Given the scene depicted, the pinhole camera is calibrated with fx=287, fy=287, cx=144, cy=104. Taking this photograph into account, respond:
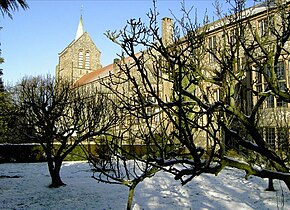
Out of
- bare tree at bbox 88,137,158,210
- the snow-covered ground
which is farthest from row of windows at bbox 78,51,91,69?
bare tree at bbox 88,137,158,210

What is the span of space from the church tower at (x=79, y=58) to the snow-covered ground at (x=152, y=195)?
1821 inches

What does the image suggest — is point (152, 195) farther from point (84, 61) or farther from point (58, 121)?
point (84, 61)

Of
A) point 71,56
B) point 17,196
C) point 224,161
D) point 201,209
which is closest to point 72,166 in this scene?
point 17,196

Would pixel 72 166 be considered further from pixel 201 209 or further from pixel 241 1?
pixel 241 1

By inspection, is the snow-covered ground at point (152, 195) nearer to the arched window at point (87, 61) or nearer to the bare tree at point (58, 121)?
the bare tree at point (58, 121)

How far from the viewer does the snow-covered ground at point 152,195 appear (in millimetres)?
7926

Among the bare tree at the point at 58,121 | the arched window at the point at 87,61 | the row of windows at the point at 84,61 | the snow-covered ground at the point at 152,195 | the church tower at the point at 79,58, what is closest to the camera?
the snow-covered ground at the point at 152,195

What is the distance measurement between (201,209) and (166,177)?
5318 mm

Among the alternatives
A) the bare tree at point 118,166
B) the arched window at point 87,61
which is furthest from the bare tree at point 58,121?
the arched window at point 87,61

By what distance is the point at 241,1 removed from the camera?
19.6ft

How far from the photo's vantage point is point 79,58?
5731 centimetres

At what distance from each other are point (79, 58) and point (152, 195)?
168 feet

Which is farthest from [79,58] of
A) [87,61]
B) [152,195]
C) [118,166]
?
[118,166]

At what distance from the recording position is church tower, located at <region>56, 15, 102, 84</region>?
185 ft
